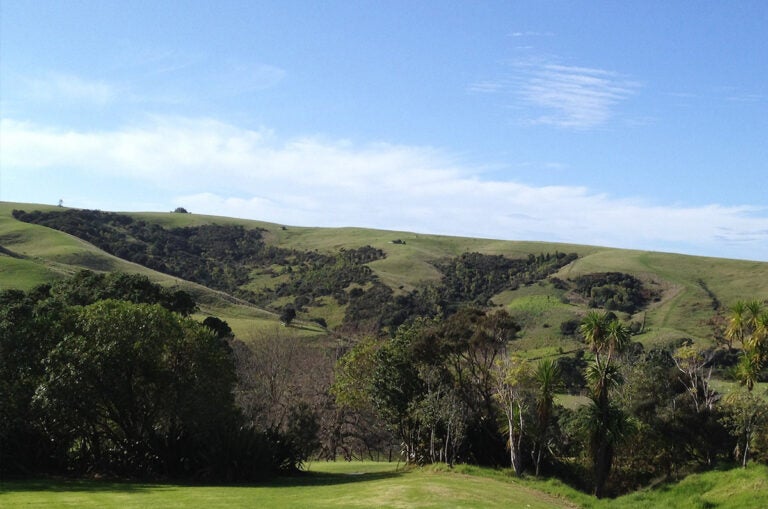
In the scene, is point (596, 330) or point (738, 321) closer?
point (596, 330)

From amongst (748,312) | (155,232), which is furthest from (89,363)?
Answer: (155,232)

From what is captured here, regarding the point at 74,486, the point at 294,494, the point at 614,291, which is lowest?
the point at 74,486

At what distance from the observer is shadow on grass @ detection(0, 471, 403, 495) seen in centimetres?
2303

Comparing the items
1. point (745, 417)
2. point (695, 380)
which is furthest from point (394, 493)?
point (695, 380)

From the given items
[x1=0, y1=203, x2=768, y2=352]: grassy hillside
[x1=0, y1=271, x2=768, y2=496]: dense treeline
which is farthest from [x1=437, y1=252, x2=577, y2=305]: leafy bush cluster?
[x1=0, y1=271, x2=768, y2=496]: dense treeline

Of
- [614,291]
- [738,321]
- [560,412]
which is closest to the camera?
[738,321]

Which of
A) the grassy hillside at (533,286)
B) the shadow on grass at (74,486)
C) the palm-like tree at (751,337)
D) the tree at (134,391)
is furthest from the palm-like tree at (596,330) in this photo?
the grassy hillside at (533,286)

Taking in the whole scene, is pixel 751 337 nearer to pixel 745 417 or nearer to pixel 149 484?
pixel 745 417

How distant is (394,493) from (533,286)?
10656 cm

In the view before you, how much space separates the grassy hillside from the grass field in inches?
2047

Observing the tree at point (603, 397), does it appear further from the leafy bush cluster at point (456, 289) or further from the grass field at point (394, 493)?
the leafy bush cluster at point (456, 289)

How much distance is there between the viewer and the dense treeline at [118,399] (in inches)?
1072

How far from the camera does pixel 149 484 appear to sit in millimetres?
25703

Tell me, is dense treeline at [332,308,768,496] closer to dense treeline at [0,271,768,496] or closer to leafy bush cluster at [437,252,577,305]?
dense treeline at [0,271,768,496]
